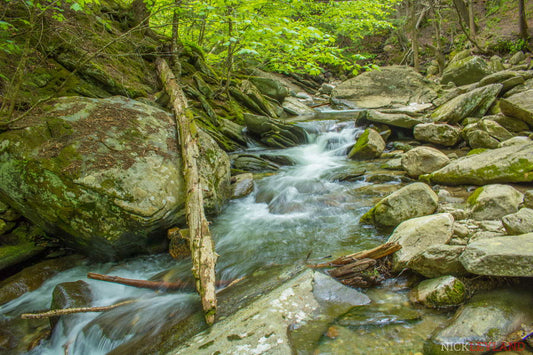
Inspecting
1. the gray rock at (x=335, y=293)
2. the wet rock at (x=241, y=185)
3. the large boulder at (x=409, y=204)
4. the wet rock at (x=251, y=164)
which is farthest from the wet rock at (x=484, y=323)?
the wet rock at (x=251, y=164)

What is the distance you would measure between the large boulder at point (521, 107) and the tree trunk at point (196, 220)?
7731 mm

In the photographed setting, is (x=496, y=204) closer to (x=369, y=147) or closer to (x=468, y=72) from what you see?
(x=369, y=147)

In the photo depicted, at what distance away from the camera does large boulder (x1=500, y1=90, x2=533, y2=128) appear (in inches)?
250

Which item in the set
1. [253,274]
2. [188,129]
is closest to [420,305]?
[253,274]

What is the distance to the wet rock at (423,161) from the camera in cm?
581

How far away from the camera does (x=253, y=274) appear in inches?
141

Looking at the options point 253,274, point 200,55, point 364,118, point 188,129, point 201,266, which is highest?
point 200,55

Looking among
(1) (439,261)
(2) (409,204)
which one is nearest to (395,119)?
(2) (409,204)

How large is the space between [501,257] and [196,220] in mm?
3197

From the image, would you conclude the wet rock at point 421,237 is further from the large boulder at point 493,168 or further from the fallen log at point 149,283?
the large boulder at point 493,168

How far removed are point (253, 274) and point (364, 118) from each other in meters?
8.53

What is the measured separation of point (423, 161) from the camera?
19.4 feet

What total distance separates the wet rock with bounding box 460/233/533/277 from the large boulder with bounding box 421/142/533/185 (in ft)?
10.2

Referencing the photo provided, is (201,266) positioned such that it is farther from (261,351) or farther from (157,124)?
(157,124)
